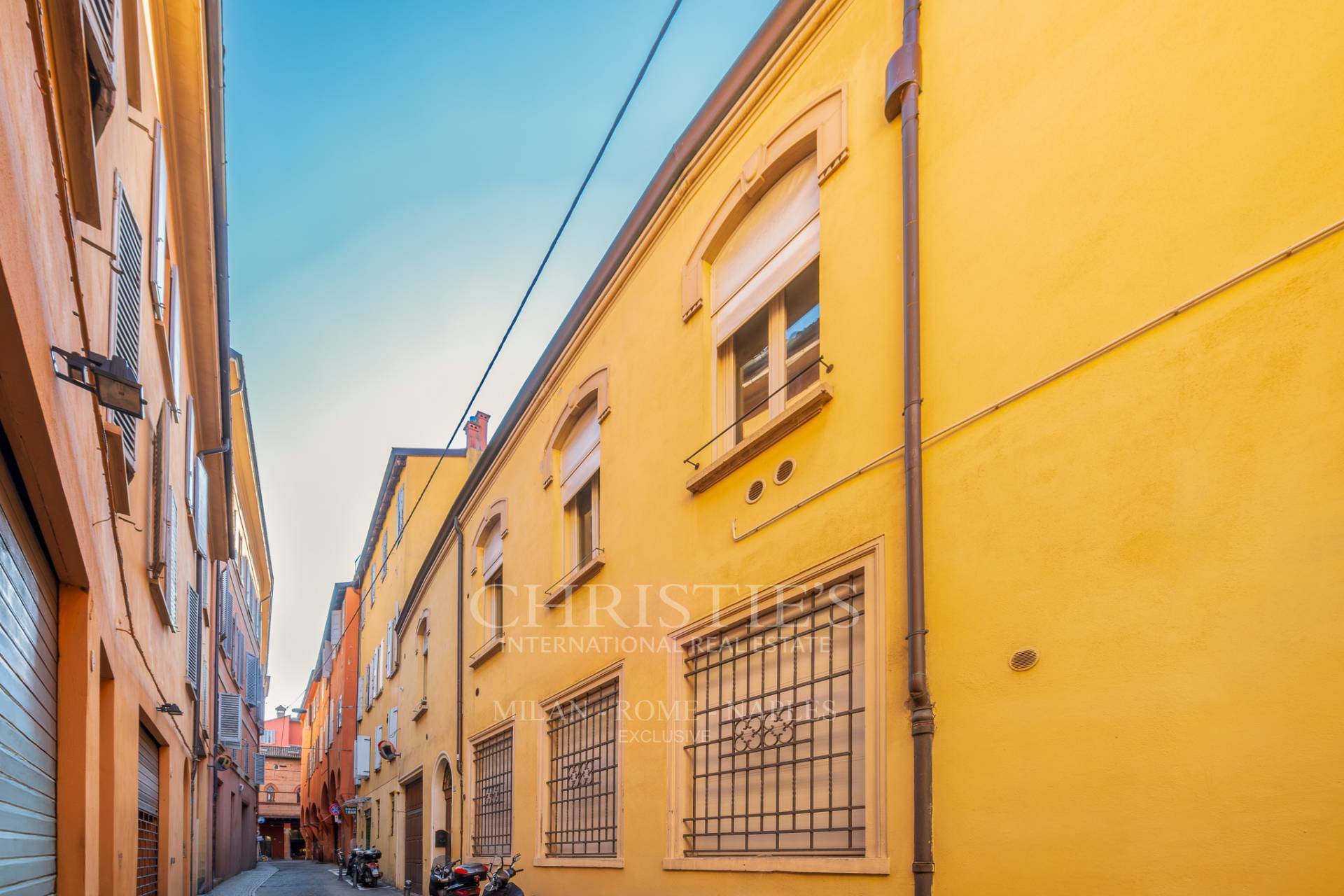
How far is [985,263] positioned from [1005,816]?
2604 millimetres

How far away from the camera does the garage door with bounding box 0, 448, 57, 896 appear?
3934mm

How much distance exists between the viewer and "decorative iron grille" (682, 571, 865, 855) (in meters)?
5.91

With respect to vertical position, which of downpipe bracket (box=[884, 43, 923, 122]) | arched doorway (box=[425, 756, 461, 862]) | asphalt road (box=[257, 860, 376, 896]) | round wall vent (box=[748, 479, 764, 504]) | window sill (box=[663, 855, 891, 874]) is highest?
downpipe bracket (box=[884, 43, 923, 122])

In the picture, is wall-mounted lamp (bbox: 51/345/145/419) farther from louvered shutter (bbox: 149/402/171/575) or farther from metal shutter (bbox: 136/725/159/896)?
metal shutter (bbox: 136/725/159/896)

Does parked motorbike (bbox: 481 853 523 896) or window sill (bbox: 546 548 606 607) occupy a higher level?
window sill (bbox: 546 548 606 607)

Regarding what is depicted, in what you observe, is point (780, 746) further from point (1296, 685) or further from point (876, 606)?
point (1296, 685)

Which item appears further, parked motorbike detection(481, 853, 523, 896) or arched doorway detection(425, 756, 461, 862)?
arched doorway detection(425, 756, 461, 862)

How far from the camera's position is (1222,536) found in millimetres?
3730

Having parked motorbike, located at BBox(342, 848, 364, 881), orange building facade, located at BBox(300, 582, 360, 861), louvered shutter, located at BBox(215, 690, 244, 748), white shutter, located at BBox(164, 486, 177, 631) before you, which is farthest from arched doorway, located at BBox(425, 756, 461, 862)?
orange building facade, located at BBox(300, 582, 360, 861)

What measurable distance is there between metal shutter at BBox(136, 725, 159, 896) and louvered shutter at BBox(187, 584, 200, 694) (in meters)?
3.05

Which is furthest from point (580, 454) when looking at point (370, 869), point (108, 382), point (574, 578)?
point (370, 869)

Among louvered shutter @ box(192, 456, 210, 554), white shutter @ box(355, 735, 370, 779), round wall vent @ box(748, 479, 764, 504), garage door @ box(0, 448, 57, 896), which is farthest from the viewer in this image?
white shutter @ box(355, 735, 370, 779)

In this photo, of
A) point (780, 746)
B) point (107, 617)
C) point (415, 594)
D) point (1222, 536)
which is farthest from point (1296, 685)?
point (415, 594)

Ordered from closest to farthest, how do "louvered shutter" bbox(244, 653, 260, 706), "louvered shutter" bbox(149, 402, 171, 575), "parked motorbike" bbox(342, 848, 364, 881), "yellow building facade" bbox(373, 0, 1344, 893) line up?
"yellow building facade" bbox(373, 0, 1344, 893), "louvered shutter" bbox(149, 402, 171, 575), "parked motorbike" bbox(342, 848, 364, 881), "louvered shutter" bbox(244, 653, 260, 706)
